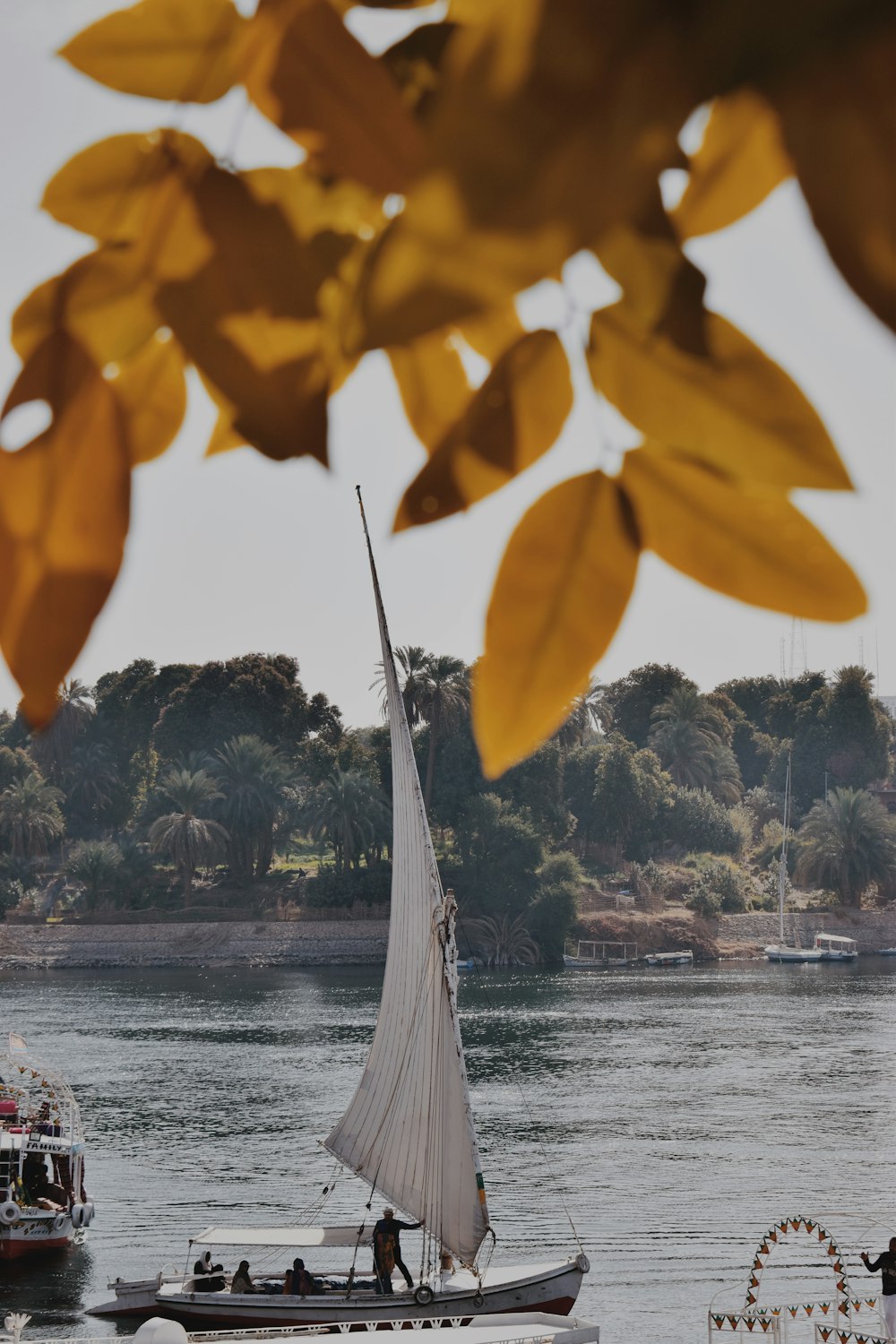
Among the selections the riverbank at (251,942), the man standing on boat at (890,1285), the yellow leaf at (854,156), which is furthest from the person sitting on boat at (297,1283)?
the riverbank at (251,942)

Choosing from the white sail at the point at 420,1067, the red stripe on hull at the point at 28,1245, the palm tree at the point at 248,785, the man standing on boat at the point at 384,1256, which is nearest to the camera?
the white sail at the point at 420,1067

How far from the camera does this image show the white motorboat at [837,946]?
52188 mm

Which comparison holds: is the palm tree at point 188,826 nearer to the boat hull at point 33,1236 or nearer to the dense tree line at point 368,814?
the dense tree line at point 368,814

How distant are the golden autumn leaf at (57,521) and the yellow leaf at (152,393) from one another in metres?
0.01

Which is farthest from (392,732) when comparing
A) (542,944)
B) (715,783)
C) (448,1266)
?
(715,783)

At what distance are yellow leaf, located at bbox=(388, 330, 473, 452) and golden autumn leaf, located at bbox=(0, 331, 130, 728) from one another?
0.08m

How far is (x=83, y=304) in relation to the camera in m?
0.36

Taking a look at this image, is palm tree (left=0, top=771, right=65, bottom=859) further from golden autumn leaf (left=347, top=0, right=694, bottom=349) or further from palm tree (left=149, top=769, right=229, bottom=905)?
golden autumn leaf (left=347, top=0, right=694, bottom=349)

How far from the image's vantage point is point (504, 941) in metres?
51.6

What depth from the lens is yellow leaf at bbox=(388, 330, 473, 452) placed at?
1.27 ft

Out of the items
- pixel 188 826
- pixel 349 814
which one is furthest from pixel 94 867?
pixel 349 814

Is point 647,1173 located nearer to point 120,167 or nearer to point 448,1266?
point 448,1266

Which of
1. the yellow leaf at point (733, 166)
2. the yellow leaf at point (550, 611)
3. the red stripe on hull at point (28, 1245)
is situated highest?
the yellow leaf at point (733, 166)

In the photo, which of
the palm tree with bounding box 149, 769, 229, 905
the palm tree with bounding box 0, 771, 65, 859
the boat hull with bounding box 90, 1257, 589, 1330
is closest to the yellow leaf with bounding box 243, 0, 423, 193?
the boat hull with bounding box 90, 1257, 589, 1330
